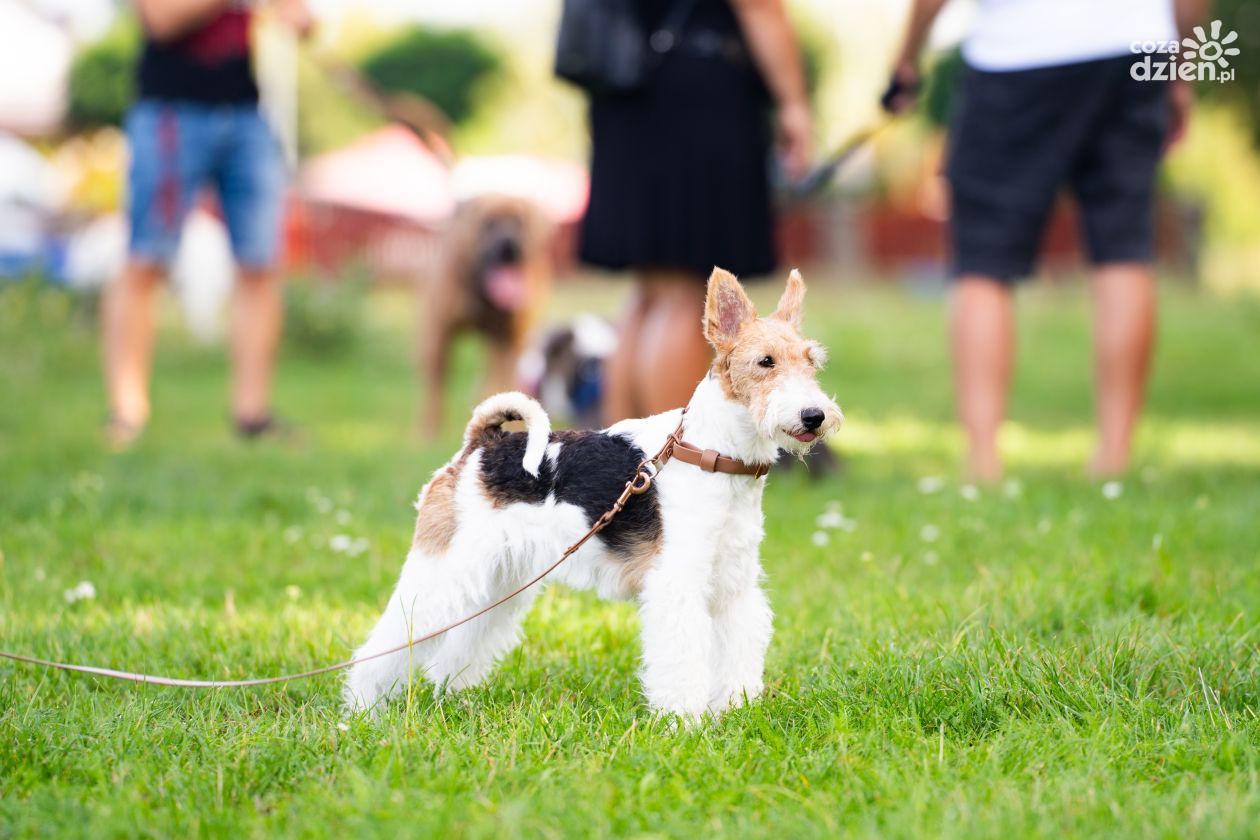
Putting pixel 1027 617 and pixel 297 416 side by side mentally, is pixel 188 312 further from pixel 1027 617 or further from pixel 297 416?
pixel 1027 617

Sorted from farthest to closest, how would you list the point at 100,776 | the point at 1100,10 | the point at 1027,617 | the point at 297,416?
the point at 297,416
the point at 1100,10
the point at 1027,617
the point at 100,776

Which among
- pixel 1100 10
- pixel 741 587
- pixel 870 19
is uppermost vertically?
pixel 870 19

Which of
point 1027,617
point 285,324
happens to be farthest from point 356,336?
point 1027,617

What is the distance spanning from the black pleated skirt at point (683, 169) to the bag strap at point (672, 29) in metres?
0.06

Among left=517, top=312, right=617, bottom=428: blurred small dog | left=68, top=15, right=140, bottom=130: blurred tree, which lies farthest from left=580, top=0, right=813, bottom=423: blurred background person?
left=68, top=15, right=140, bottom=130: blurred tree

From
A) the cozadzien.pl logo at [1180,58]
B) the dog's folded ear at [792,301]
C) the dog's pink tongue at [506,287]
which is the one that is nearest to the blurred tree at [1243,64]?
the cozadzien.pl logo at [1180,58]

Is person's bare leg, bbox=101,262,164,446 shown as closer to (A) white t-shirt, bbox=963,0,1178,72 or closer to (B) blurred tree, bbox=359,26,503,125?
(A) white t-shirt, bbox=963,0,1178,72

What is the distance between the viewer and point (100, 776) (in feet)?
7.86

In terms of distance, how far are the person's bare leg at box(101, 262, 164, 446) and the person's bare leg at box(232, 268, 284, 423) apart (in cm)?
47

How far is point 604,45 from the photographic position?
507cm

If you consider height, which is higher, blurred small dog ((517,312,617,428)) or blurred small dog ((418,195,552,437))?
blurred small dog ((418,195,552,437))

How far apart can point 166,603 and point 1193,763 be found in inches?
110

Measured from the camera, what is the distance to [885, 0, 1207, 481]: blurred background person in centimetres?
513

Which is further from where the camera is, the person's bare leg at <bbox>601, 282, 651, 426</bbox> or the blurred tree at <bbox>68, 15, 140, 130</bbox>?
the blurred tree at <bbox>68, 15, 140, 130</bbox>
